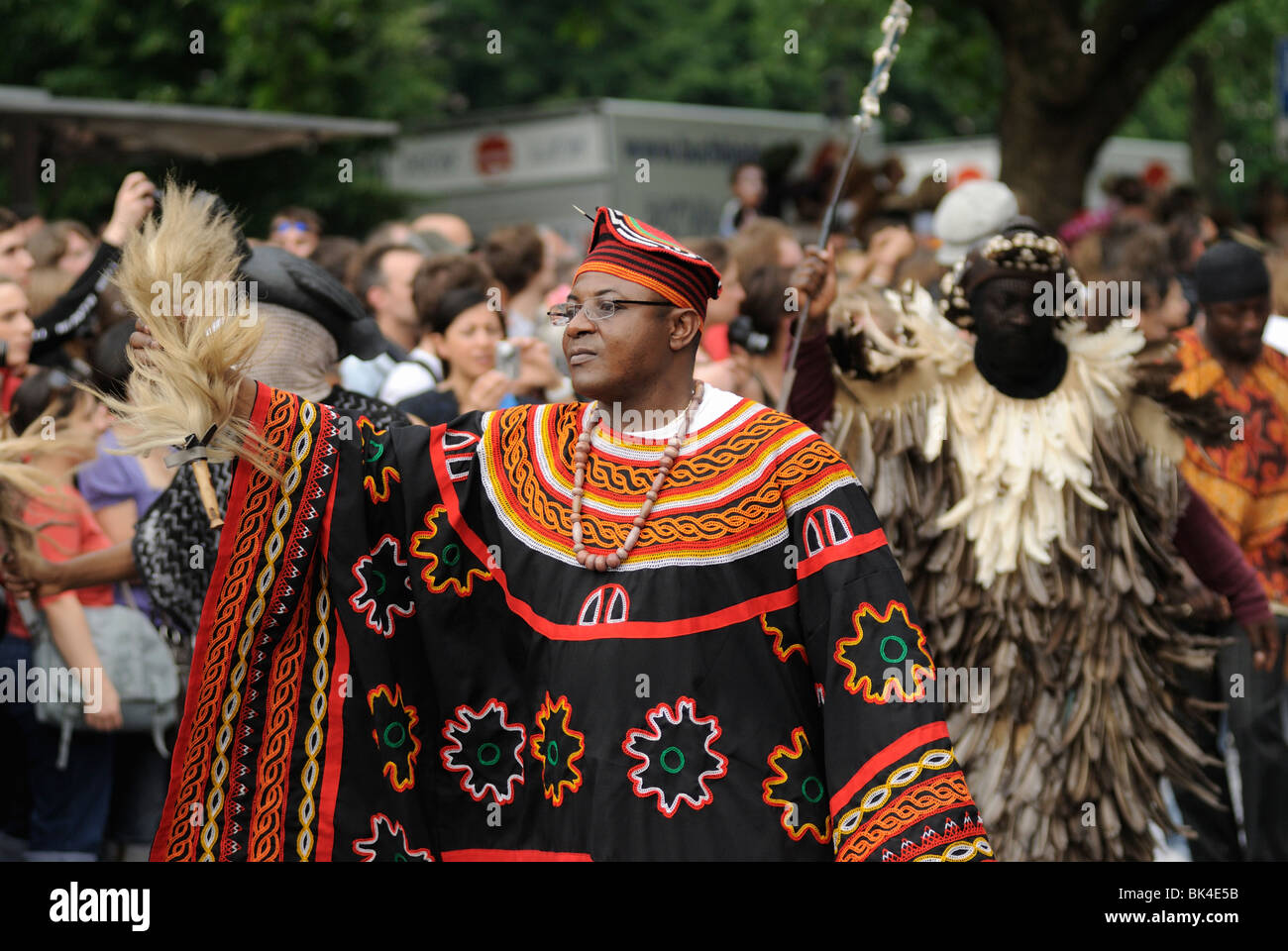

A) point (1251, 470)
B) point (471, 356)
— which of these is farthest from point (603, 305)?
point (1251, 470)

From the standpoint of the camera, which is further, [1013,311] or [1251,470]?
[1251,470]

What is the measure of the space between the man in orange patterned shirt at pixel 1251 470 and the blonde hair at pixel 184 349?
142 inches

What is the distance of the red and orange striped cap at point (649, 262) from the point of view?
130 inches

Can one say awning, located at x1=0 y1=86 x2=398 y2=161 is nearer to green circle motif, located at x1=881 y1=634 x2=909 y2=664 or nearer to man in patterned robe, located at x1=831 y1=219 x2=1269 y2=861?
man in patterned robe, located at x1=831 y1=219 x2=1269 y2=861

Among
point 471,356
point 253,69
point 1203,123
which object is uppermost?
point 1203,123

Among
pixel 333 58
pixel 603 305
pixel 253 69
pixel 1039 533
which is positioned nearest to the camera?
pixel 603 305

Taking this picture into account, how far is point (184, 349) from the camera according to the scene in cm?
309

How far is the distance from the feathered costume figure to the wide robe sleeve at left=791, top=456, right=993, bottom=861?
148 centimetres

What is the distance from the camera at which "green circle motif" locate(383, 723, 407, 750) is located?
3447 mm

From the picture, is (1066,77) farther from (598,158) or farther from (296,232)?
(296,232)

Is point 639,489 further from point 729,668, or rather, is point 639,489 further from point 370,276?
point 370,276

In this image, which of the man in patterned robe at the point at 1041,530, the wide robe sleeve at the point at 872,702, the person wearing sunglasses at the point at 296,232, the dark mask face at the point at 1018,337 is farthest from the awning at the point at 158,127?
the wide robe sleeve at the point at 872,702

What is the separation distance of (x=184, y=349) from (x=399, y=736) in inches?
35.5

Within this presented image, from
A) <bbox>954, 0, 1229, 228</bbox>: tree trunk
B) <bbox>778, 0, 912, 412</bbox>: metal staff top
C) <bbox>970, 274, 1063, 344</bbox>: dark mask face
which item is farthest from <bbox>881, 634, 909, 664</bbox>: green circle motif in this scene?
<bbox>954, 0, 1229, 228</bbox>: tree trunk
